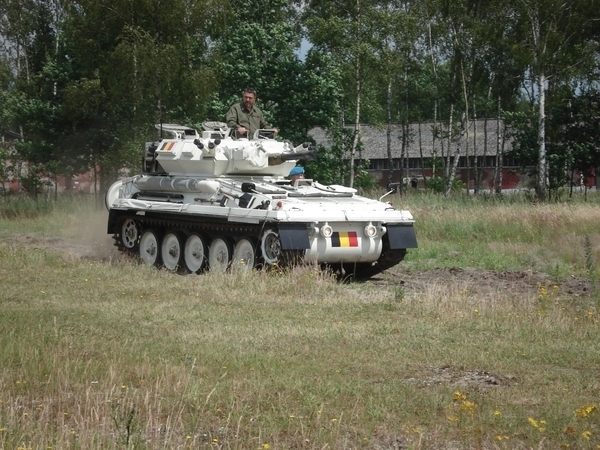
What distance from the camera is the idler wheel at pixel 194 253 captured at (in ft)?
56.6

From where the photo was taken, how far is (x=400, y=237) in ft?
52.2

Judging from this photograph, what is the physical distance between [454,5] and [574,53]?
504 centimetres

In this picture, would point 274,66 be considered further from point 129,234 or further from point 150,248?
point 150,248

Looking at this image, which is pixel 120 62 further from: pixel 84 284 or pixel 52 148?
pixel 84 284

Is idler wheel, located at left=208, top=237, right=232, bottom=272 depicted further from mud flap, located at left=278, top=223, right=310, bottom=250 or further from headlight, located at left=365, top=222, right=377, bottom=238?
headlight, located at left=365, top=222, right=377, bottom=238

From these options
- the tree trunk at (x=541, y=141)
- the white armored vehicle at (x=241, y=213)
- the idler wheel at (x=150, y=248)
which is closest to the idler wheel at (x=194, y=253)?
the white armored vehicle at (x=241, y=213)

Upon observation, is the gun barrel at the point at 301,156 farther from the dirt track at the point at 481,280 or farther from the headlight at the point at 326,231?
the dirt track at the point at 481,280

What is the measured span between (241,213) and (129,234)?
4507mm

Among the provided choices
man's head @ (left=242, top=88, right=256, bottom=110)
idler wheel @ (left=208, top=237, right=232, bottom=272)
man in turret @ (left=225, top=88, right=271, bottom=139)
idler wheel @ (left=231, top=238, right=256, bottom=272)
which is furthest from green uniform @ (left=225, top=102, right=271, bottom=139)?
idler wheel @ (left=231, top=238, right=256, bottom=272)

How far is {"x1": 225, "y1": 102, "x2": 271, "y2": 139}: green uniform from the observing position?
1870 centimetres

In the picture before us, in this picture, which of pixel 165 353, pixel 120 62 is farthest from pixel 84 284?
pixel 120 62

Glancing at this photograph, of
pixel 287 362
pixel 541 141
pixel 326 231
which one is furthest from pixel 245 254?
pixel 541 141

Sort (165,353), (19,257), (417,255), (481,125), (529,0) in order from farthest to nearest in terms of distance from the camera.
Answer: (481,125) < (529,0) < (417,255) < (19,257) < (165,353)

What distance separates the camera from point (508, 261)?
18031 millimetres
